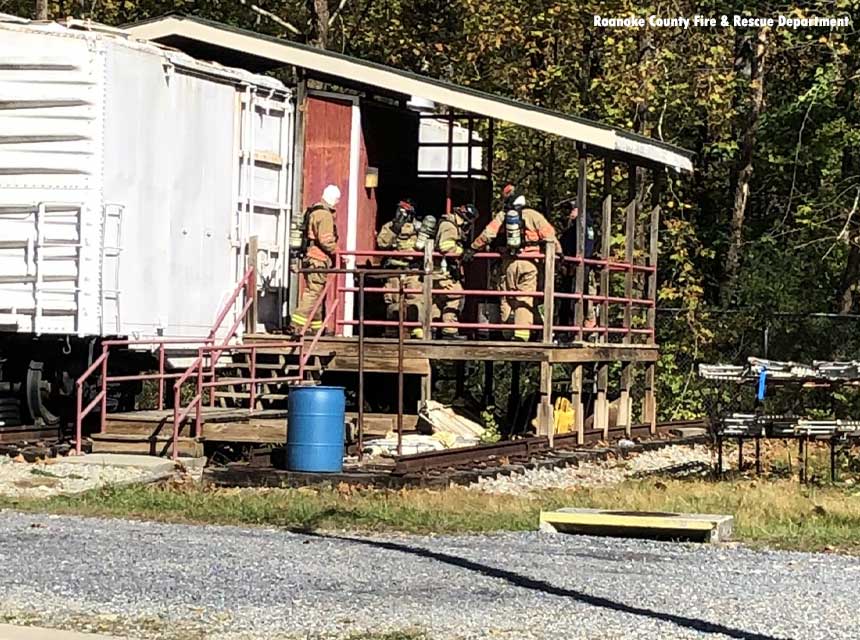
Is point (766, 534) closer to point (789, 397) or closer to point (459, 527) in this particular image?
point (459, 527)

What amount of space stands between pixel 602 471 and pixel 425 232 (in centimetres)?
411

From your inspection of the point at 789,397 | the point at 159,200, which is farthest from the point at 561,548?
the point at 789,397

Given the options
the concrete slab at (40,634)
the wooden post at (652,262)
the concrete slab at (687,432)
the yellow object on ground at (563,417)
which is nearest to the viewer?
the concrete slab at (40,634)

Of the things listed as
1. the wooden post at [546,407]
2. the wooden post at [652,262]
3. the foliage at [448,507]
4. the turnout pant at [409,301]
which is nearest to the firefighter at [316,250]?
the turnout pant at [409,301]

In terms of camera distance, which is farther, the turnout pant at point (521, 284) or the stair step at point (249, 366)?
the turnout pant at point (521, 284)

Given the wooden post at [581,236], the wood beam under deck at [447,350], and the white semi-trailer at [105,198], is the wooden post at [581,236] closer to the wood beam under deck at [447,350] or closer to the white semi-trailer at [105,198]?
the wood beam under deck at [447,350]

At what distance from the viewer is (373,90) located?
24156 mm

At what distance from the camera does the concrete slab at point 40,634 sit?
862 centimetres

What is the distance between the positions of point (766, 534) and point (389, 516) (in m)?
3.06

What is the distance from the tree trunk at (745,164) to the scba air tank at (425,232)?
12.0 metres

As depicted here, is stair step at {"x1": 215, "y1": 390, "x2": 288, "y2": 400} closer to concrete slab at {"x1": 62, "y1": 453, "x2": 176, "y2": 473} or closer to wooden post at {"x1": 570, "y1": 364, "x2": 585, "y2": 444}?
concrete slab at {"x1": 62, "y1": 453, "x2": 176, "y2": 473}

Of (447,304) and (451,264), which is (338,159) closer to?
(451,264)

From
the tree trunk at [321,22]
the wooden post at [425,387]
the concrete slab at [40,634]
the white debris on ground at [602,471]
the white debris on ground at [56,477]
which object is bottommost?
the white debris on ground at [602,471]

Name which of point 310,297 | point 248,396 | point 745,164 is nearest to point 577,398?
point 310,297
